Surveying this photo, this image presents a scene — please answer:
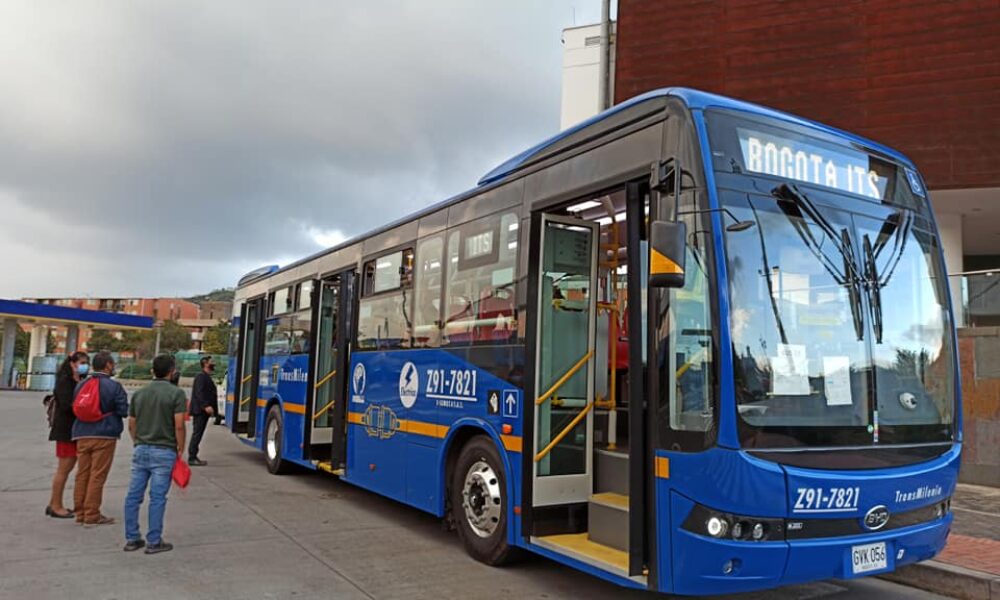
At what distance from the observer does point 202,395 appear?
1285 cm

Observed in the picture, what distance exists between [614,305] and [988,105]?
12845mm

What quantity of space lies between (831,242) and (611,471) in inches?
91.8

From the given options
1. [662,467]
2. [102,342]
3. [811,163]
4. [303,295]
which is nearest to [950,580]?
[662,467]

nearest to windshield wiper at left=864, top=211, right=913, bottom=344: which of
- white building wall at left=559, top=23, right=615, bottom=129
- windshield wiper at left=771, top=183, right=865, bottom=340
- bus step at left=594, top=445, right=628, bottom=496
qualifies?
windshield wiper at left=771, top=183, right=865, bottom=340

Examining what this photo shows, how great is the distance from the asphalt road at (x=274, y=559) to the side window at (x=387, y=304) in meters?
2.03

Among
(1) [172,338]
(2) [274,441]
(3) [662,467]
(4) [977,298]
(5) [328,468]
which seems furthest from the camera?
(1) [172,338]

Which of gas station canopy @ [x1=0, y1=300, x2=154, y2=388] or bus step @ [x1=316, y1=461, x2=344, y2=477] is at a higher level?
gas station canopy @ [x1=0, y1=300, x2=154, y2=388]

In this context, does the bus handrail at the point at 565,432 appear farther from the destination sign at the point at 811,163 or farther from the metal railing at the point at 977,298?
the metal railing at the point at 977,298

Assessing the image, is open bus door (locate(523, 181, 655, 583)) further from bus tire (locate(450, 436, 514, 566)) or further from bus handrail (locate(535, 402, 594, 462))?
bus tire (locate(450, 436, 514, 566))

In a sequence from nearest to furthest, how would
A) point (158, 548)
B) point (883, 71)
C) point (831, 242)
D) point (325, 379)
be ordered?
point (831, 242) → point (158, 548) → point (325, 379) → point (883, 71)

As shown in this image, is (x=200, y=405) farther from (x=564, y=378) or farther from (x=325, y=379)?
(x=564, y=378)

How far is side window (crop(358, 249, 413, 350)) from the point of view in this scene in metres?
8.01

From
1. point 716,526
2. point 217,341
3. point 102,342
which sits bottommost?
point 716,526

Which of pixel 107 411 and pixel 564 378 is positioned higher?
pixel 564 378
